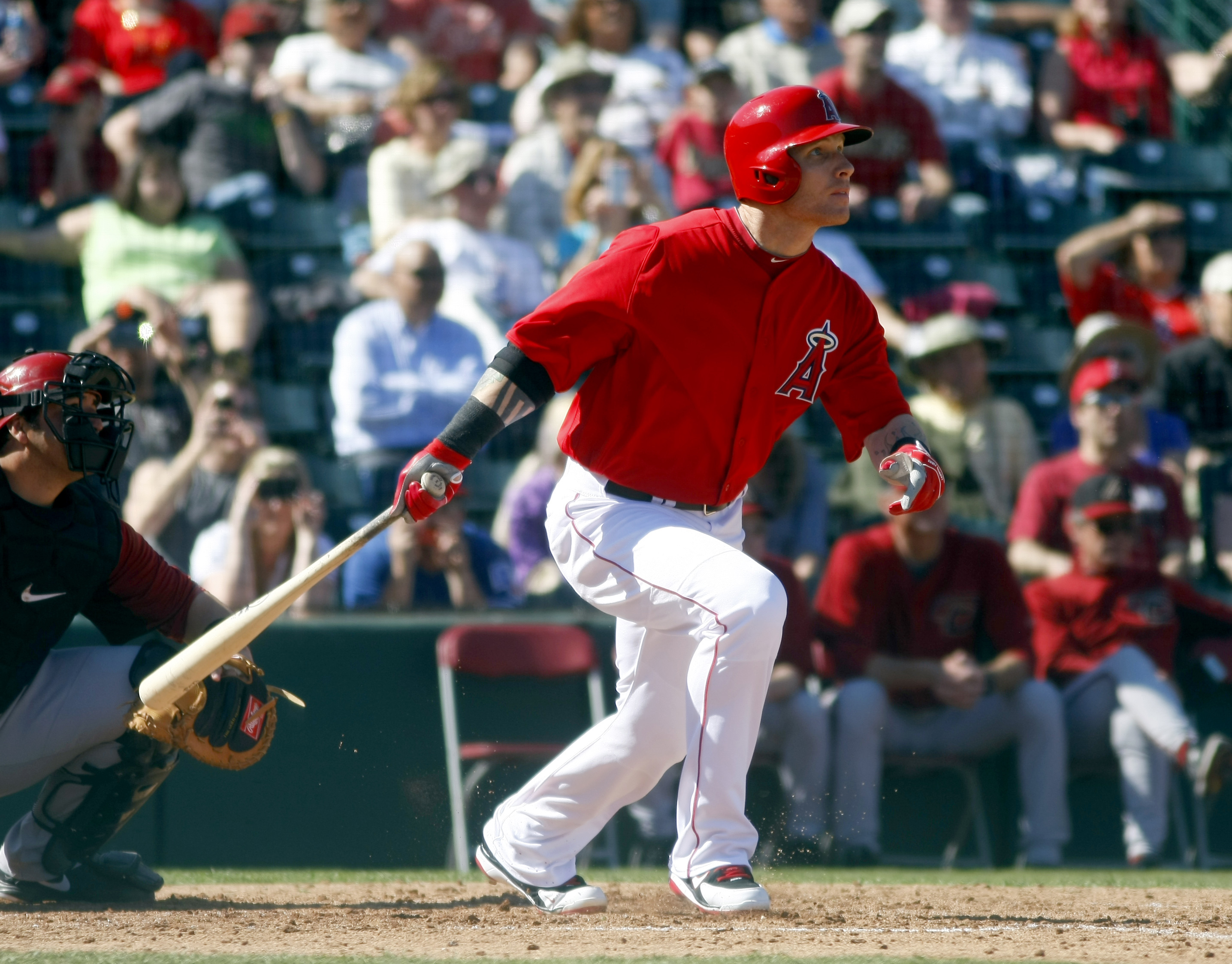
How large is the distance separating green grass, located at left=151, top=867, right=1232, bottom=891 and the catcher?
0.82 meters

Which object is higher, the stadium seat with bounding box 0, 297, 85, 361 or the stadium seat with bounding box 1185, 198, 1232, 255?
the stadium seat with bounding box 1185, 198, 1232, 255

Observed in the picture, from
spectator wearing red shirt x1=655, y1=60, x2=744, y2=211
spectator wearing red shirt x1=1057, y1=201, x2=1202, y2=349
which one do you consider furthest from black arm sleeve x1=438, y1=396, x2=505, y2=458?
spectator wearing red shirt x1=1057, y1=201, x2=1202, y2=349

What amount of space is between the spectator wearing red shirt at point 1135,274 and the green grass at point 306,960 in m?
5.30

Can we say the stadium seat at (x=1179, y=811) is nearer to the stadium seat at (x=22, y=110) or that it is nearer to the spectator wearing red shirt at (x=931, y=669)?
the spectator wearing red shirt at (x=931, y=669)

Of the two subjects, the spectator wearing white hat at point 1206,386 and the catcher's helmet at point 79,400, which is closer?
the catcher's helmet at point 79,400

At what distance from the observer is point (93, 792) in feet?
12.8

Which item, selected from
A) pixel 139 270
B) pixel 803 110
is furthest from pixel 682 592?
pixel 139 270

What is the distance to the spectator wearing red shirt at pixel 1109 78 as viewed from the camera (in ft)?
30.0

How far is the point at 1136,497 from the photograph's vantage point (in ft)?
21.2

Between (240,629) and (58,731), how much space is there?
22.5 inches

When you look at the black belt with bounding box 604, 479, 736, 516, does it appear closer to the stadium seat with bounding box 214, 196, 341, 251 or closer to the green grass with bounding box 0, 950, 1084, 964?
the green grass with bounding box 0, 950, 1084, 964

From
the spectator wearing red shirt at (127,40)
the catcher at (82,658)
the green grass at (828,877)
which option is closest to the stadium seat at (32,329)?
the spectator wearing red shirt at (127,40)

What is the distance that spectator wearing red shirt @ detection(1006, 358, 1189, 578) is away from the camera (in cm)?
648

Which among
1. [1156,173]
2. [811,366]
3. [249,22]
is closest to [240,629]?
[811,366]
